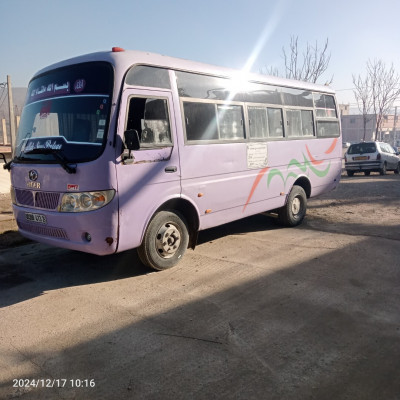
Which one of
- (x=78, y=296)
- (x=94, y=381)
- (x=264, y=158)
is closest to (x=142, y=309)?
(x=78, y=296)

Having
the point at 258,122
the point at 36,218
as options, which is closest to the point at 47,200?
the point at 36,218

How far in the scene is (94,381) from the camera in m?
2.89

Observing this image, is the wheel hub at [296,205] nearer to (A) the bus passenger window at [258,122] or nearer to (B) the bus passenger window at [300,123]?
(B) the bus passenger window at [300,123]

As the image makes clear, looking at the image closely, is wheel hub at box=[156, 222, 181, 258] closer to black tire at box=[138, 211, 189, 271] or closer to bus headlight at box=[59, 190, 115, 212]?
black tire at box=[138, 211, 189, 271]

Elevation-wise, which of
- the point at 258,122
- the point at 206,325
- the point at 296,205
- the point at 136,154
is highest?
the point at 258,122

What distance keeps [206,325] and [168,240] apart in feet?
5.83

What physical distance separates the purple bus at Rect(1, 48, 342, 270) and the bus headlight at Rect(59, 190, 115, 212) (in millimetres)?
12

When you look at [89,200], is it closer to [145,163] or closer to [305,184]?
[145,163]

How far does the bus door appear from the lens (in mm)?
4559

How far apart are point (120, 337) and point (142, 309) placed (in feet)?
2.02

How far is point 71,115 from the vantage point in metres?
4.64

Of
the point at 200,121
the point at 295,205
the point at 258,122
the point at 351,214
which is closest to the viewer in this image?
the point at 200,121

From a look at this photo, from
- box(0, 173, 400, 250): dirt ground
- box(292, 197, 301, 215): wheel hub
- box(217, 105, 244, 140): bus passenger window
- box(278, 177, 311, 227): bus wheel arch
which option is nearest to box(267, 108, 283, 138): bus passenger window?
box(217, 105, 244, 140): bus passenger window

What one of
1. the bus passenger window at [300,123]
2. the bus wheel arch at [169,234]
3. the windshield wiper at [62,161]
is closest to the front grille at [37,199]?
the windshield wiper at [62,161]
